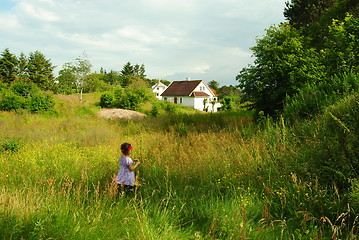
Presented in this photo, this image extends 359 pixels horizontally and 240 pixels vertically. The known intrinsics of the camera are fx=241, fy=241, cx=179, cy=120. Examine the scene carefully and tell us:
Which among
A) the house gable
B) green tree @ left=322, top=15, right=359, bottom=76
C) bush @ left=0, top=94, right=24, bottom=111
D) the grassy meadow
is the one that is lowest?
the grassy meadow

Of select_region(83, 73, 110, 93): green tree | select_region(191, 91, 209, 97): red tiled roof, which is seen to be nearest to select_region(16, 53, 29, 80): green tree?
select_region(83, 73, 110, 93): green tree

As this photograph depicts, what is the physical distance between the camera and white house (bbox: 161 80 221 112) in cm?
5447

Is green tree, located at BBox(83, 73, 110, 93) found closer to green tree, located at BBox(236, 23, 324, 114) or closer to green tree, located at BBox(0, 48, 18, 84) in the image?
green tree, located at BBox(0, 48, 18, 84)

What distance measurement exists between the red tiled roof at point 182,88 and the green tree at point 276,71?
42.2m

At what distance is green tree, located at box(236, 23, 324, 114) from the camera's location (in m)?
11.7

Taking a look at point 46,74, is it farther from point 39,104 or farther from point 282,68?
point 282,68

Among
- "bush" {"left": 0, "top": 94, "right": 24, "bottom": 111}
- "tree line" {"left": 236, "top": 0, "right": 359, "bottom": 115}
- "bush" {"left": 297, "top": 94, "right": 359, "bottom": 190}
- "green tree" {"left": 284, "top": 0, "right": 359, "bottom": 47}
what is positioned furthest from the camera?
"bush" {"left": 0, "top": 94, "right": 24, "bottom": 111}

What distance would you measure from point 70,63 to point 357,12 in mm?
32270

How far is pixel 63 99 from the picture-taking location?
2677cm

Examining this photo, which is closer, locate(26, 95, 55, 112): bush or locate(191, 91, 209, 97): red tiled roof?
locate(26, 95, 55, 112): bush

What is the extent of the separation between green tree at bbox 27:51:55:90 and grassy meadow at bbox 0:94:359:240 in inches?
1496

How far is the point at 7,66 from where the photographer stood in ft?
119

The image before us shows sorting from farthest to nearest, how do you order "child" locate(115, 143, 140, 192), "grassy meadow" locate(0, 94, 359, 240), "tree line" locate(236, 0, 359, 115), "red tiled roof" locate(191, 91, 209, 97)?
"red tiled roof" locate(191, 91, 209, 97) < "tree line" locate(236, 0, 359, 115) < "child" locate(115, 143, 140, 192) < "grassy meadow" locate(0, 94, 359, 240)

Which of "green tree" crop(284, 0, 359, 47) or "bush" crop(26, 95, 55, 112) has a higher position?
"green tree" crop(284, 0, 359, 47)
